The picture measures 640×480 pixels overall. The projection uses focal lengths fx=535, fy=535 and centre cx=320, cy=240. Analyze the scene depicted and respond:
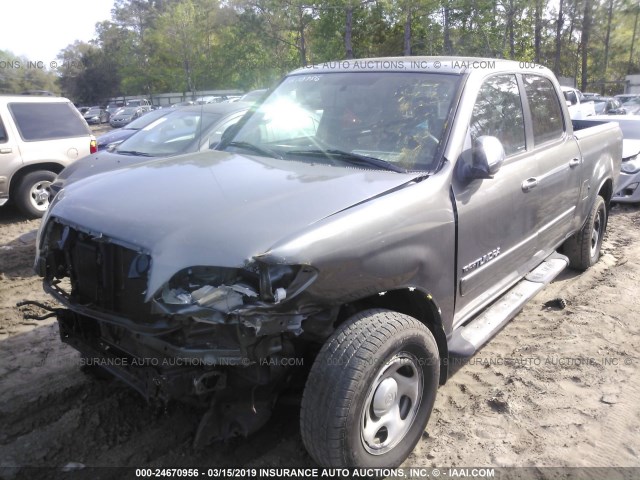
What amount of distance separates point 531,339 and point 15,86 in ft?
155

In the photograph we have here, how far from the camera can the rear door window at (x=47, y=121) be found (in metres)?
8.48

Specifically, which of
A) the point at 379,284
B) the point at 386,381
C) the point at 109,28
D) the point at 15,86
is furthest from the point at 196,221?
the point at 109,28

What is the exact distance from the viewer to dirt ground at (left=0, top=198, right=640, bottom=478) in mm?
2875

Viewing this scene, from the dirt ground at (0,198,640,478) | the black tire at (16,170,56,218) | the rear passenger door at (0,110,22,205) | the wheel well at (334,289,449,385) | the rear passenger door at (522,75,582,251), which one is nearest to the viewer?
the wheel well at (334,289,449,385)

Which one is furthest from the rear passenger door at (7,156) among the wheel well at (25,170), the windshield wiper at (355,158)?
the windshield wiper at (355,158)

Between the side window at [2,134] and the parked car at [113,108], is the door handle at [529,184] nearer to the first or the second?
the side window at [2,134]

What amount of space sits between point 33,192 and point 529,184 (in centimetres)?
773

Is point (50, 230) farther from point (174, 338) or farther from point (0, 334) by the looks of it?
point (0, 334)

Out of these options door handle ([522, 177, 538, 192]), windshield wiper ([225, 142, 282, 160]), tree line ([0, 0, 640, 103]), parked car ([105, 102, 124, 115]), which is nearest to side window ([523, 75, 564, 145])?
door handle ([522, 177, 538, 192])

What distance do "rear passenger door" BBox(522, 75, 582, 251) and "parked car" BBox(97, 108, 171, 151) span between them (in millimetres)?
5559

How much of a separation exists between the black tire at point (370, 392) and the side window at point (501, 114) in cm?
141

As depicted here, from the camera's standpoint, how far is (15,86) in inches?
1647

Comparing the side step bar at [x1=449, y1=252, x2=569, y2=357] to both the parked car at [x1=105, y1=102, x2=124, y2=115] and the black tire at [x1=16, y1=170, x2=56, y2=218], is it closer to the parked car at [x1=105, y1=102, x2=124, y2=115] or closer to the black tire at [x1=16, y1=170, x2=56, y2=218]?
the black tire at [x1=16, y1=170, x2=56, y2=218]

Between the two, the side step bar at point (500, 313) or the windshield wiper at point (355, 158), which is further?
the side step bar at point (500, 313)
